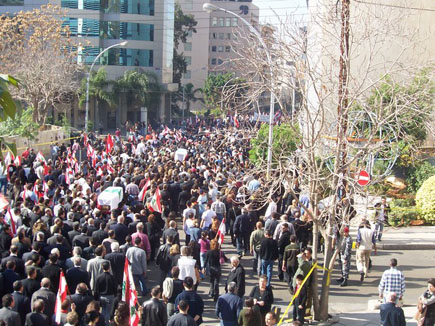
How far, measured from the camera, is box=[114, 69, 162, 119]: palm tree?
62719mm

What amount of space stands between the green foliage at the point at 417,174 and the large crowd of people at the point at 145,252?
285 inches

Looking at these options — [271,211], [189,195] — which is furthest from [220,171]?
[271,211]

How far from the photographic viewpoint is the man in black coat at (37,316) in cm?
904

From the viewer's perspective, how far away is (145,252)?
1379cm

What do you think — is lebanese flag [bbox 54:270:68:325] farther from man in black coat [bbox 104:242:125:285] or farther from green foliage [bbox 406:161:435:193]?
green foliage [bbox 406:161:435:193]

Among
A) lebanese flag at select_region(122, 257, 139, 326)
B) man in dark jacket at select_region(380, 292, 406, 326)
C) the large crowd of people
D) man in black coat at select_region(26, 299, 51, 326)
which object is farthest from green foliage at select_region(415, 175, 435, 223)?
man in black coat at select_region(26, 299, 51, 326)

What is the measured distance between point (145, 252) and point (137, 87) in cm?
5079

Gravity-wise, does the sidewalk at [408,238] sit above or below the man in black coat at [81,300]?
below

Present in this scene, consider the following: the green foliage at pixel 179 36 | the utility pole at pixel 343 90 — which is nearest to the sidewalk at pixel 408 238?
the utility pole at pixel 343 90

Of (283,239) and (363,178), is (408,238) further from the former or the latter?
(363,178)

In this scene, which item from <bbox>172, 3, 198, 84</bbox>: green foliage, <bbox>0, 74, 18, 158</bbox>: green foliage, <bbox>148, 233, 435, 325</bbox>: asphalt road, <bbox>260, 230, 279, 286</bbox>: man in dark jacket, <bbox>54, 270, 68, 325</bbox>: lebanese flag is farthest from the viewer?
<bbox>172, 3, 198, 84</bbox>: green foliage

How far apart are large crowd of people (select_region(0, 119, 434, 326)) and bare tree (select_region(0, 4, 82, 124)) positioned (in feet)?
73.3

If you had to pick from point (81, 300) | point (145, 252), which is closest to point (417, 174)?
point (145, 252)

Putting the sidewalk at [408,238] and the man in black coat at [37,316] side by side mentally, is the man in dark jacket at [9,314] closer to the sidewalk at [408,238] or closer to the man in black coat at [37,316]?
the man in black coat at [37,316]
